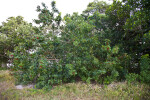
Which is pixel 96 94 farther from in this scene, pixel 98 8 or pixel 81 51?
pixel 98 8

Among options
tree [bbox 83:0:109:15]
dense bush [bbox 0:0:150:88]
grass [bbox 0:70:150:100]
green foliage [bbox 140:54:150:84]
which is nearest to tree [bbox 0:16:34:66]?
dense bush [bbox 0:0:150:88]

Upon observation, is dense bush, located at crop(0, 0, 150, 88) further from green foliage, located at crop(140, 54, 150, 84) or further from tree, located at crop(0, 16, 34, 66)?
tree, located at crop(0, 16, 34, 66)

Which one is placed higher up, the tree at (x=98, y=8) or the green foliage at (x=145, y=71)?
the tree at (x=98, y=8)

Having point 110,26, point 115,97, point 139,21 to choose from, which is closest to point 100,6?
point 110,26

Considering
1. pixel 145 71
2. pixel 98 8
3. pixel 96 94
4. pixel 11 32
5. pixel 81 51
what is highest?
pixel 98 8

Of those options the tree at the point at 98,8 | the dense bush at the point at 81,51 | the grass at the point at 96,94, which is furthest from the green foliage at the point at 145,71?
the tree at the point at 98,8

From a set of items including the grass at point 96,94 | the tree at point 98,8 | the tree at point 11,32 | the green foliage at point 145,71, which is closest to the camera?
the grass at point 96,94

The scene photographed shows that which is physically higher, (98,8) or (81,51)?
(98,8)

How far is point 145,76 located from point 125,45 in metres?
2.00

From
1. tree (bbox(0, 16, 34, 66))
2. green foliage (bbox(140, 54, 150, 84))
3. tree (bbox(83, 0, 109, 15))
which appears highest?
A: tree (bbox(83, 0, 109, 15))

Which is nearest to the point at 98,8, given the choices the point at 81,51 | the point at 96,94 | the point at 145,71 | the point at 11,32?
the point at 81,51

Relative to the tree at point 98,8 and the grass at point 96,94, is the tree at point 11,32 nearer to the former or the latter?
the grass at point 96,94

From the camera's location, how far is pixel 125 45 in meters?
5.66

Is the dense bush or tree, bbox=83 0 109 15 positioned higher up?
tree, bbox=83 0 109 15
